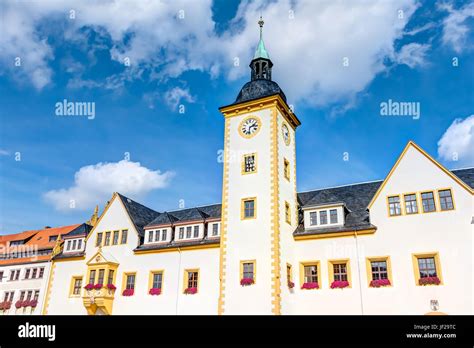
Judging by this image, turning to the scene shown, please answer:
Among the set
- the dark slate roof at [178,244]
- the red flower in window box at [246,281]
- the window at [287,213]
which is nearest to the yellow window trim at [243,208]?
the window at [287,213]

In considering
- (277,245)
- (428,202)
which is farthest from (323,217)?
(428,202)

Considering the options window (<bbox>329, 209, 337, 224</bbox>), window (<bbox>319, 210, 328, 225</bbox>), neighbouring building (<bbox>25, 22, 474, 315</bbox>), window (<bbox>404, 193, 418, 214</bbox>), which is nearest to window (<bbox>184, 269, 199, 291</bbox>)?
neighbouring building (<bbox>25, 22, 474, 315</bbox>)

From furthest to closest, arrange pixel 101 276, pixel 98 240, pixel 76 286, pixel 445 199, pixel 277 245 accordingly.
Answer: pixel 98 240 → pixel 76 286 → pixel 101 276 → pixel 277 245 → pixel 445 199

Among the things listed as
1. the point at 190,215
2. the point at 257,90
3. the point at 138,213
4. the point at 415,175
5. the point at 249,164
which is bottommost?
the point at 190,215

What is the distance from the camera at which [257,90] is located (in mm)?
31578

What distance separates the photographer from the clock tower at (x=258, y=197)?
25.7 m

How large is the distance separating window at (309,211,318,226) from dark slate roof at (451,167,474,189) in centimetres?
964

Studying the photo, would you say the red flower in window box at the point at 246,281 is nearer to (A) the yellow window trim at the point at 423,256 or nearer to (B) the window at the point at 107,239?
(A) the yellow window trim at the point at 423,256

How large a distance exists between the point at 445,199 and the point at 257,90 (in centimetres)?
1542

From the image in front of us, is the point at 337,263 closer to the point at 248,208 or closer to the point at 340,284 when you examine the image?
the point at 340,284

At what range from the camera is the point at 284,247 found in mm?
26734

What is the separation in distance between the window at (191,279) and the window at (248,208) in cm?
575

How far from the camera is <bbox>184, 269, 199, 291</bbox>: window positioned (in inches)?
1153
